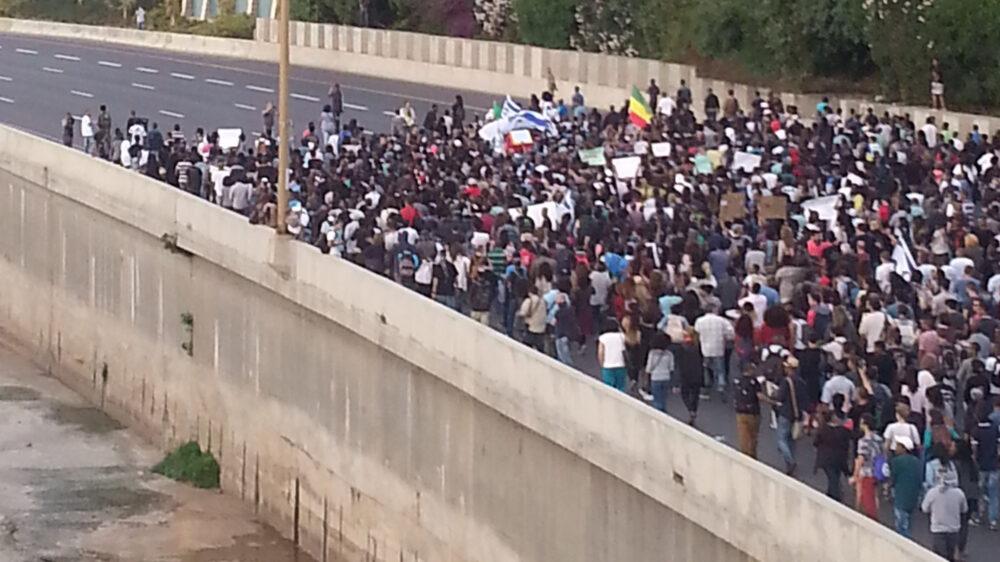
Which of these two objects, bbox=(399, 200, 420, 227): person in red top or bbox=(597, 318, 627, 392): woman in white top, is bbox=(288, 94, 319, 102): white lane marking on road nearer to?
bbox=(399, 200, 420, 227): person in red top

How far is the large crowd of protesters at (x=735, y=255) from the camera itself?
1562 centimetres

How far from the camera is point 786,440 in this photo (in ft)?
54.3

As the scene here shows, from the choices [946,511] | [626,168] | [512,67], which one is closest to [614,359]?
[946,511]

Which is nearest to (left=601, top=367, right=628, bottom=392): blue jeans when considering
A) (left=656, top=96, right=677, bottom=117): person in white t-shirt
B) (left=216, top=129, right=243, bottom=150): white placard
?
(left=216, top=129, right=243, bottom=150): white placard

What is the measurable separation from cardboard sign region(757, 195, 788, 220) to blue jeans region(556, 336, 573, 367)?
15.7ft

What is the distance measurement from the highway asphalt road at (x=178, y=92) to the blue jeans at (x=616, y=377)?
2533 centimetres

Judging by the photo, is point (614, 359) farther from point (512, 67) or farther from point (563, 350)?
point (512, 67)

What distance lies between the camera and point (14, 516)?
2680 centimetres

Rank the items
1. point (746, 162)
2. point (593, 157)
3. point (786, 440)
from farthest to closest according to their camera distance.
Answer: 1. point (593, 157)
2. point (746, 162)
3. point (786, 440)

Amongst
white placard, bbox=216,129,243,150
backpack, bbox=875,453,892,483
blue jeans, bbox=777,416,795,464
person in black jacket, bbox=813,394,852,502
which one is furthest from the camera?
white placard, bbox=216,129,243,150

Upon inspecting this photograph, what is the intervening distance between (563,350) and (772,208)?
16.8ft

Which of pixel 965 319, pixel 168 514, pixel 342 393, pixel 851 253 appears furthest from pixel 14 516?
pixel 965 319

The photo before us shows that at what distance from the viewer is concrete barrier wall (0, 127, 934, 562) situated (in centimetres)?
1567

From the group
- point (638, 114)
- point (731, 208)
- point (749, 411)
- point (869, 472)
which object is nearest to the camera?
point (869, 472)
